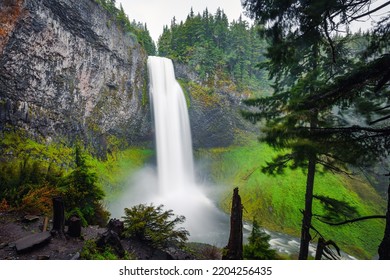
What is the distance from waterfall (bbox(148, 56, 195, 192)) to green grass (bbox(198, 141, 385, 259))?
2939 mm

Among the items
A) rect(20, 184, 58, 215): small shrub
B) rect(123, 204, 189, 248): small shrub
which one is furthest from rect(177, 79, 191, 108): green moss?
rect(123, 204, 189, 248): small shrub

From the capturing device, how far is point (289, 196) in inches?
746

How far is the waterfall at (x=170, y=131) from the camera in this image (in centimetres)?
2394

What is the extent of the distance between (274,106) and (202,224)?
42.2 feet

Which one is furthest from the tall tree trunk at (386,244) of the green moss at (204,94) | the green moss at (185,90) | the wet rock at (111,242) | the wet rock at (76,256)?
the green moss at (204,94)

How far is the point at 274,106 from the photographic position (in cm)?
664

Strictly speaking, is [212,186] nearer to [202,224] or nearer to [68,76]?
[202,224]

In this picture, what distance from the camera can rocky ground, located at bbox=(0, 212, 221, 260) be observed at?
181 inches

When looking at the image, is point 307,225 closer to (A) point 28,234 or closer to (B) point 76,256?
(B) point 76,256

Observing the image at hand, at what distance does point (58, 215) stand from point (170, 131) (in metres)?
19.7

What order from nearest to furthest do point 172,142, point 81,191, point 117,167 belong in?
point 81,191, point 117,167, point 172,142

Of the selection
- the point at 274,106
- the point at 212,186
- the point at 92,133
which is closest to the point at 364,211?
→ the point at 212,186

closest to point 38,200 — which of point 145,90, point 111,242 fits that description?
point 111,242

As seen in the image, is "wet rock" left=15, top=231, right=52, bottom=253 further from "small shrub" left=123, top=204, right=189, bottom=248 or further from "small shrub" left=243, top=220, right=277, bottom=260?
"small shrub" left=243, top=220, right=277, bottom=260
